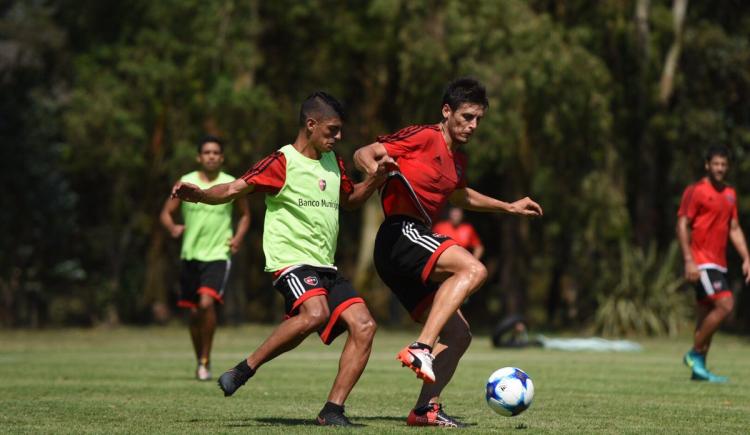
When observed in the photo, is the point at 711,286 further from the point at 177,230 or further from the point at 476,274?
the point at 476,274

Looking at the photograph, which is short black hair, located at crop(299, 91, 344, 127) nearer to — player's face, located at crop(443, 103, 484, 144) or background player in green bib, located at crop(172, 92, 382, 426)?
background player in green bib, located at crop(172, 92, 382, 426)

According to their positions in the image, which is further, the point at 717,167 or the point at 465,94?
the point at 717,167

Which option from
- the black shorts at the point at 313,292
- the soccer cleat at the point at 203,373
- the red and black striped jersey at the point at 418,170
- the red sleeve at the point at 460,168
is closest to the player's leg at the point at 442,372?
the black shorts at the point at 313,292

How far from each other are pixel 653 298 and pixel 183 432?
20.9 m

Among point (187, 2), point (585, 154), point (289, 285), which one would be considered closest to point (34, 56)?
point (187, 2)

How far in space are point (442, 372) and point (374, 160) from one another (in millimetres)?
1533

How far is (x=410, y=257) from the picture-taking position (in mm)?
8578

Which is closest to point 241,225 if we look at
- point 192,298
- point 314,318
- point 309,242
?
point 192,298

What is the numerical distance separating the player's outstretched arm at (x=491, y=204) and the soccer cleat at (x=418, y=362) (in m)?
1.52

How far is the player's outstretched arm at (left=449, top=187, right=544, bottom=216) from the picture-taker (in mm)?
9039

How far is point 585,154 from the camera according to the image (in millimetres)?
29438

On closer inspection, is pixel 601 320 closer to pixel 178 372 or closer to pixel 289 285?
pixel 178 372

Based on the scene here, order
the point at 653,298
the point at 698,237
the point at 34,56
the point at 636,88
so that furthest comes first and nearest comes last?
the point at 34,56
the point at 636,88
the point at 653,298
the point at 698,237

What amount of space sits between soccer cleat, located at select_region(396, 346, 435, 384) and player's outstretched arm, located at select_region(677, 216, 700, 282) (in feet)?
20.5
